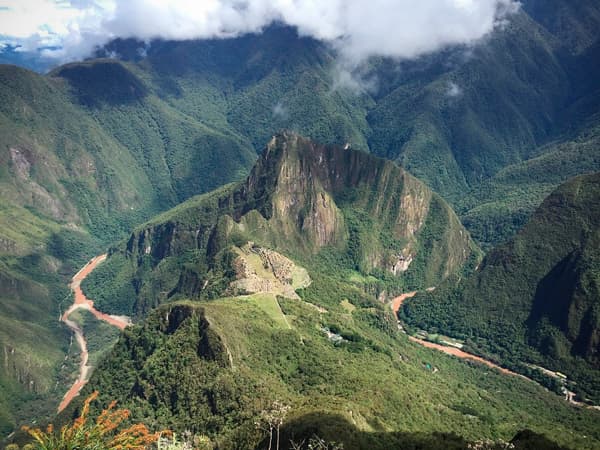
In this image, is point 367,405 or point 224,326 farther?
point 224,326

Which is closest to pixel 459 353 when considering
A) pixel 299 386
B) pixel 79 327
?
pixel 299 386

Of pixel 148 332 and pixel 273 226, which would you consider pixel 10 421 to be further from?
pixel 273 226

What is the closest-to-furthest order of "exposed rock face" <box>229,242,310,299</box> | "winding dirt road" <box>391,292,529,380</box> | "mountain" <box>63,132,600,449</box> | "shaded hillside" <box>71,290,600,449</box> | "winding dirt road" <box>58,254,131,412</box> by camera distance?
"shaded hillside" <box>71,290,600,449</box>, "mountain" <box>63,132,600,449</box>, "exposed rock face" <box>229,242,310,299</box>, "winding dirt road" <box>391,292,529,380</box>, "winding dirt road" <box>58,254,131,412</box>

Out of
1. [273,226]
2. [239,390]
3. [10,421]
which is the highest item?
[273,226]

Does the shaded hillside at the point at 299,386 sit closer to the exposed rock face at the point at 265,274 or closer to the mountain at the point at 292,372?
the mountain at the point at 292,372

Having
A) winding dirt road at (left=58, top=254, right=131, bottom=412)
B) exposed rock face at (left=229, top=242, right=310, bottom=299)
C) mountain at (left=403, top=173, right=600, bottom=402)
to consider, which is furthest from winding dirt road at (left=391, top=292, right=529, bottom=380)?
winding dirt road at (left=58, top=254, right=131, bottom=412)

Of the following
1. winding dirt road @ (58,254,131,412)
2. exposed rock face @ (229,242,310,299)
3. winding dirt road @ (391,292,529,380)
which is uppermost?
exposed rock face @ (229,242,310,299)

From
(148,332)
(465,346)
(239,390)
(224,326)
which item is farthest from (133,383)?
(465,346)

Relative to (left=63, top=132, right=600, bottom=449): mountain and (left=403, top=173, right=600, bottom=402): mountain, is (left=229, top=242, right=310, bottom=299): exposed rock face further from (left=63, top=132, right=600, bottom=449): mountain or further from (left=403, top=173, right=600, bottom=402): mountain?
(left=403, top=173, right=600, bottom=402): mountain

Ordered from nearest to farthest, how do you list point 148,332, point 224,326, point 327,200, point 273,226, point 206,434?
1. point 206,434
2. point 224,326
3. point 148,332
4. point 273,226
5. point 327,200
